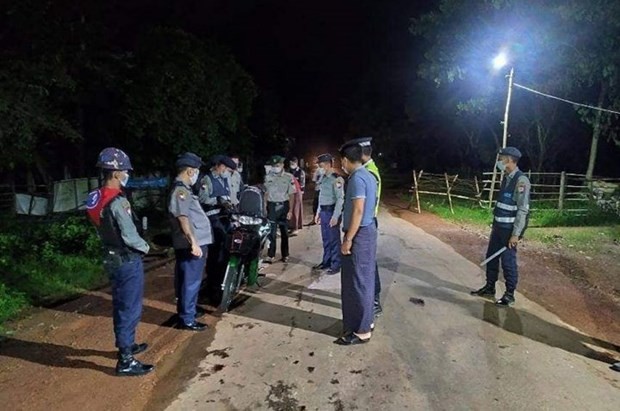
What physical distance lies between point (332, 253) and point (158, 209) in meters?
9.01

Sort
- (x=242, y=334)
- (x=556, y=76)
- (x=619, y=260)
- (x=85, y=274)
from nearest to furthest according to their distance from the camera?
1. (x=242, y=334)
2. (x=85, y=274)
3. (x=619, y=260)
4. (x=556, y=76)

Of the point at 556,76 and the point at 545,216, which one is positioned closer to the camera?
the point at 545,216

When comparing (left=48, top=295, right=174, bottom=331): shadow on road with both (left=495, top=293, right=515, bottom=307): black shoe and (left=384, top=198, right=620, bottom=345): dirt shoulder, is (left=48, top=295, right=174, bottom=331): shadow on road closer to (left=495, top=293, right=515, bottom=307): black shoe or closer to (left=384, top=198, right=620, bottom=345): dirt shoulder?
(left=495, top=293, right=515, bottom=307): black shoe

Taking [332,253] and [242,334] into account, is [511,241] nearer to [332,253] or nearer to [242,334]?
[332,253]

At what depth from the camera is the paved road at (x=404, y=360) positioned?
356cm

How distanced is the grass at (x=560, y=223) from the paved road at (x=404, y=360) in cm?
545

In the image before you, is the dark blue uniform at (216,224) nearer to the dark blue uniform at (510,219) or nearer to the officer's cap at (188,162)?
the officer's cap at (188,162)

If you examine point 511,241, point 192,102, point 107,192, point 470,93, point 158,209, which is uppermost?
point 470,93

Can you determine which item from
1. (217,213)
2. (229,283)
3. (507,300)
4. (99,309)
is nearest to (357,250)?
(229,283)

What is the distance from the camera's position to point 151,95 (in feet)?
44.1

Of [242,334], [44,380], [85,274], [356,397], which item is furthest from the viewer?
[85,274]

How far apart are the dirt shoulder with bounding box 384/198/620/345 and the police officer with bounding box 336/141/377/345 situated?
2.61m

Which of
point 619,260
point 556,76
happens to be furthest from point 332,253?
point 556,76

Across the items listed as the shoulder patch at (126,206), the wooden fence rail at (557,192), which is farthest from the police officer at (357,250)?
the wooden fence rail at (557,192)
